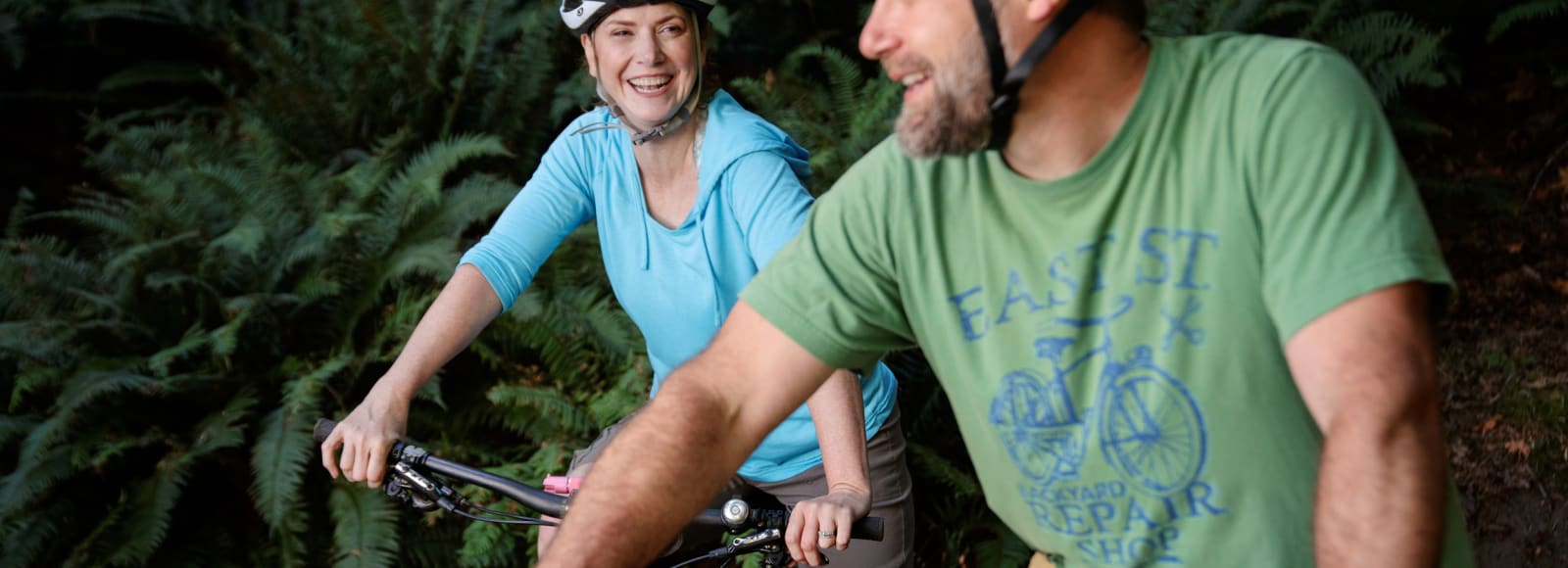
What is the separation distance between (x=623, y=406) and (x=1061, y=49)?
10.5ft

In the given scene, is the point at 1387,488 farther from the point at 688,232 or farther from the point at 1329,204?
the point at 688,232

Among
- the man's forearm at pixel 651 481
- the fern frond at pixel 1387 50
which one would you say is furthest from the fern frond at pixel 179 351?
the fern frond at pixel 1387 50

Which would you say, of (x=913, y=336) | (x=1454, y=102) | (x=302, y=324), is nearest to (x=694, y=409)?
(x=913, y=336)

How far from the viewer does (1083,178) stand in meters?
1.57

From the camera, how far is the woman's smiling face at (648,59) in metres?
2.87

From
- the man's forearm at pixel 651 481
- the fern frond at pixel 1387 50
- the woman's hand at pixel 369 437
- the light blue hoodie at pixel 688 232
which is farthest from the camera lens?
the fern frond at pixel 1387 50

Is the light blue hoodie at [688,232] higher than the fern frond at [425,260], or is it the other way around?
the light blue hoodie at [688,232]

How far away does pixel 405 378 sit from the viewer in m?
2.64

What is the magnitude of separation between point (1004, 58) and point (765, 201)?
41.0 inches

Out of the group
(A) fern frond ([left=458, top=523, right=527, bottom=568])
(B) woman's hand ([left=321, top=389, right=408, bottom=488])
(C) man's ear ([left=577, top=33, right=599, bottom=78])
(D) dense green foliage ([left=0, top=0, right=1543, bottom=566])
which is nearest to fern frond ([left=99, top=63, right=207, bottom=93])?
(D) dense green foliage ([left=0, top=0, right=1543, bottom=566])

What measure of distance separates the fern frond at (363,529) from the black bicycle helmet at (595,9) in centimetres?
241

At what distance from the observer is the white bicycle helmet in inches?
112

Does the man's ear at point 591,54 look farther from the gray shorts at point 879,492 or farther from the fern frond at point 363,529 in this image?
the fern frond at point 363,529

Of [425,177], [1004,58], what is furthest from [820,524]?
[425,177]
